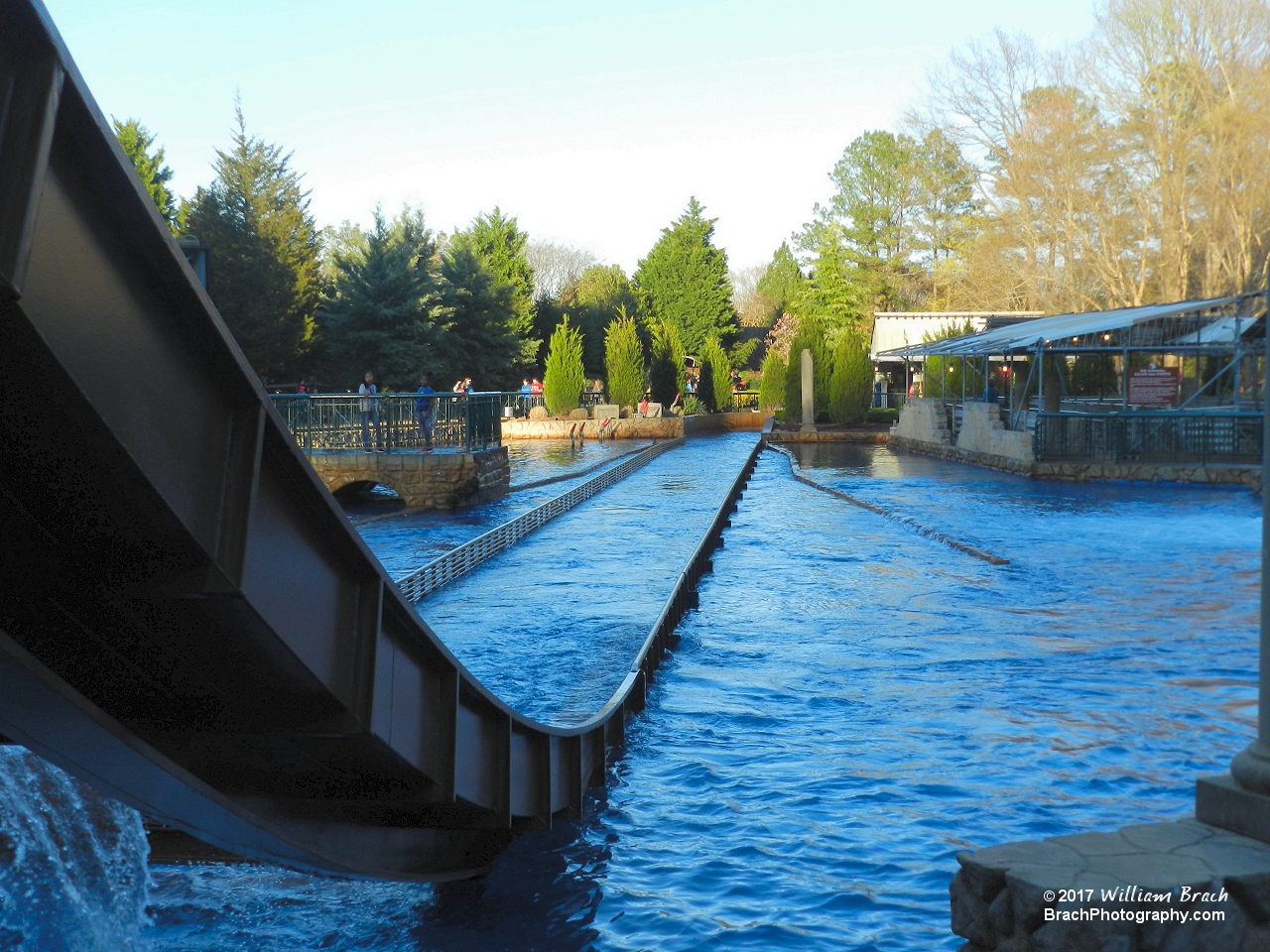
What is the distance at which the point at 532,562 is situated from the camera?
16.8m

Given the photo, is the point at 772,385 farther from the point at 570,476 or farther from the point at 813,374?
the point at 570,476

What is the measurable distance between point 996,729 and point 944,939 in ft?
11.2

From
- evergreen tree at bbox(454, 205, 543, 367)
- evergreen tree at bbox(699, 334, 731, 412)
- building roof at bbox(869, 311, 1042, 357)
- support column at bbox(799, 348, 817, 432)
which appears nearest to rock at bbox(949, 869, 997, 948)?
support column at bbox(799, 348, 817, 432)

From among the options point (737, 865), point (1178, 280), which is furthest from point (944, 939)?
point (1178, 280)

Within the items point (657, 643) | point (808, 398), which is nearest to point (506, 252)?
point (808, 398)

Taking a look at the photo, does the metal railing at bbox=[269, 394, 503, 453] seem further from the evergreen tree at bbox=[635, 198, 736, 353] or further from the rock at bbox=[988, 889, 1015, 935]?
the evergreen tree at bbox=[635, 198, 736, 353]

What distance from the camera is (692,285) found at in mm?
78312

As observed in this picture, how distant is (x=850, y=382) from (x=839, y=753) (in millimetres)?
38229

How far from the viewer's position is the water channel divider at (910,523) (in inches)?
653

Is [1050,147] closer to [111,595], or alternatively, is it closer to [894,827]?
[894,827]

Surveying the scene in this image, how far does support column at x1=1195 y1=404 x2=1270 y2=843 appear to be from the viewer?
4297 millimetres

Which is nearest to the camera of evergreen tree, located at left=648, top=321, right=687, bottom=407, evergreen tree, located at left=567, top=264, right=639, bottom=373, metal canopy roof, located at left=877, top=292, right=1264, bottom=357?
metal canopy roof, located at left=877, top=292, right=1264, bottom=357

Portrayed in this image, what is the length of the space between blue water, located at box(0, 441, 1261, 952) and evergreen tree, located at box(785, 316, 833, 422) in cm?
2858

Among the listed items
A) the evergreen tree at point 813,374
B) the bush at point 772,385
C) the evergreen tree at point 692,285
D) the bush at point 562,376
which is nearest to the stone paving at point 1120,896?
the evergreen tree at point 813,374
